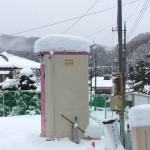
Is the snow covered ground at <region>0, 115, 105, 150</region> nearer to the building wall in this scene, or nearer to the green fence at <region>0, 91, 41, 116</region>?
the building wall

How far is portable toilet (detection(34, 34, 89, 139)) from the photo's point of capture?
11727 mm

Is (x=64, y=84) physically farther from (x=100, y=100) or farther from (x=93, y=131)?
(x=100, y=100)

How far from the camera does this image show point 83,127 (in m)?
11.8

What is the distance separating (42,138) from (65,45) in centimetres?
273

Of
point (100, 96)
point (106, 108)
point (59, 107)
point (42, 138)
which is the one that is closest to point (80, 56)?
point (59, 107)

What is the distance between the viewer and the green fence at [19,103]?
68.8ft

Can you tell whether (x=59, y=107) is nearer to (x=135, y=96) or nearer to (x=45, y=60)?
(x=45, y=60)

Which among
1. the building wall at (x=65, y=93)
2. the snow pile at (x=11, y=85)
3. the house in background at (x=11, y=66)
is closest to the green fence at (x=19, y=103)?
the snow pile at (x=11, y=85)

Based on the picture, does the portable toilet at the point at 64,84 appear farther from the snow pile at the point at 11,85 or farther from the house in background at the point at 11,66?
the house in background at the point at 11,66

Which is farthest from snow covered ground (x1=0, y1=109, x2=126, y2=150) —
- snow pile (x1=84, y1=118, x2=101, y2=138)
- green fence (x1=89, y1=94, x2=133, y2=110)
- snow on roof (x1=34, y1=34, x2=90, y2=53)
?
green fence (x1=89, y1=94, x2=133, y2=110)

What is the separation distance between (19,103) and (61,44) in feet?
32.9

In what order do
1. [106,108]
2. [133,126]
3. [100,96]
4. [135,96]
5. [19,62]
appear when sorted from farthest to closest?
1. [19,62]
2. [100,96]
3. [106,108]
4. [135,96]
5. [133,126]

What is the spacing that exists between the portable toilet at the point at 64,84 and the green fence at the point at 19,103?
9323 millimetres

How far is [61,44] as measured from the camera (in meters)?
11.8
